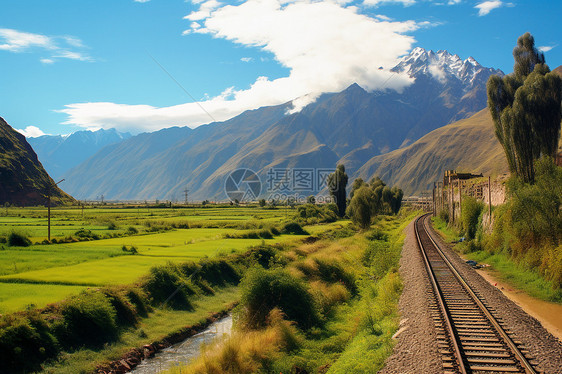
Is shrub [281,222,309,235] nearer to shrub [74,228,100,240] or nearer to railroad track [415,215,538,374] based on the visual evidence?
shrub [74,228,100,240]

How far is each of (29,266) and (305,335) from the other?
2254 centimetres

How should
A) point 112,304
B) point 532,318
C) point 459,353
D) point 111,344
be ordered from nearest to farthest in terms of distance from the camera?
point 459,353, point 532,318, point 111,344, point 112,304

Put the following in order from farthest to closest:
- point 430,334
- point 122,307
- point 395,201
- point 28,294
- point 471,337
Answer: point 395,201 → point 122,307 → point 28,294 → point 430,334 → point 471,337

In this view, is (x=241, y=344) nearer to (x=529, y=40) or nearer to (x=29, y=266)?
(x=29, y=266)

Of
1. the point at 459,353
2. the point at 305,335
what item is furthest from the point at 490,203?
the point at 459,353

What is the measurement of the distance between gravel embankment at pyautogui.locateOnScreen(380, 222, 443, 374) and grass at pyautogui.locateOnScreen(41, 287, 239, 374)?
42.1 feet

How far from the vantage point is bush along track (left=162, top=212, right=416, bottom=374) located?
16.3 m

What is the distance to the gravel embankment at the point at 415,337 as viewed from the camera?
1232 centimetres

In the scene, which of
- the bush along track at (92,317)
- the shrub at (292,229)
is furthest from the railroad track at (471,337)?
the shrub at (292,229)

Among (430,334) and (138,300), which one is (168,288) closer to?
(138,300)

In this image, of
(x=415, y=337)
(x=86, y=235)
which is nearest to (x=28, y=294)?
(x=415, y=337)

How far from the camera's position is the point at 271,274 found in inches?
936

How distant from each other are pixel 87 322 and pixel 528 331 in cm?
1972

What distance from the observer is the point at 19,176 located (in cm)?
16175
